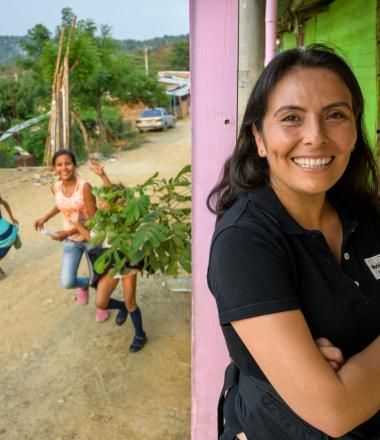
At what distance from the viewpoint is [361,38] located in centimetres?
346

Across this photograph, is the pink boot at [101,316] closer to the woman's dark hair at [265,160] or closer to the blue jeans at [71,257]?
the blue jeans at [71,257]

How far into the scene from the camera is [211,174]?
1.80 metres

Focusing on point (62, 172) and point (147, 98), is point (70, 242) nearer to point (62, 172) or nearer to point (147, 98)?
point (62, 172)

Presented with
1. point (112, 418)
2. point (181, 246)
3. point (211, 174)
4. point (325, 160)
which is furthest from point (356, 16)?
point (112, 418)

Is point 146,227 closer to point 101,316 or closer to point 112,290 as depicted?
point 112,290

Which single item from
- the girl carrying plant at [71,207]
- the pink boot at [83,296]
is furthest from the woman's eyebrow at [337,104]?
the pink boot at [83,296]

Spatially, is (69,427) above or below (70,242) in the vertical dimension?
below

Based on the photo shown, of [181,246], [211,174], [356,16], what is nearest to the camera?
[211,174]

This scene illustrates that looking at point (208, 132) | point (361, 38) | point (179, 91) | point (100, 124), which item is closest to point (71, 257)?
point (208, 132)

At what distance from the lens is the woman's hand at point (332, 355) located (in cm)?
108

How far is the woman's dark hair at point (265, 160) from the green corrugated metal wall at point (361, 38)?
167 cm

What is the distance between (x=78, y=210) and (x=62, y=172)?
366 mm

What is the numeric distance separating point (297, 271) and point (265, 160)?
388mm

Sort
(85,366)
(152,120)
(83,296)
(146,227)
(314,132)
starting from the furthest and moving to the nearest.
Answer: (152,120), (83,296), (85,366), (146,227), (314,132)
